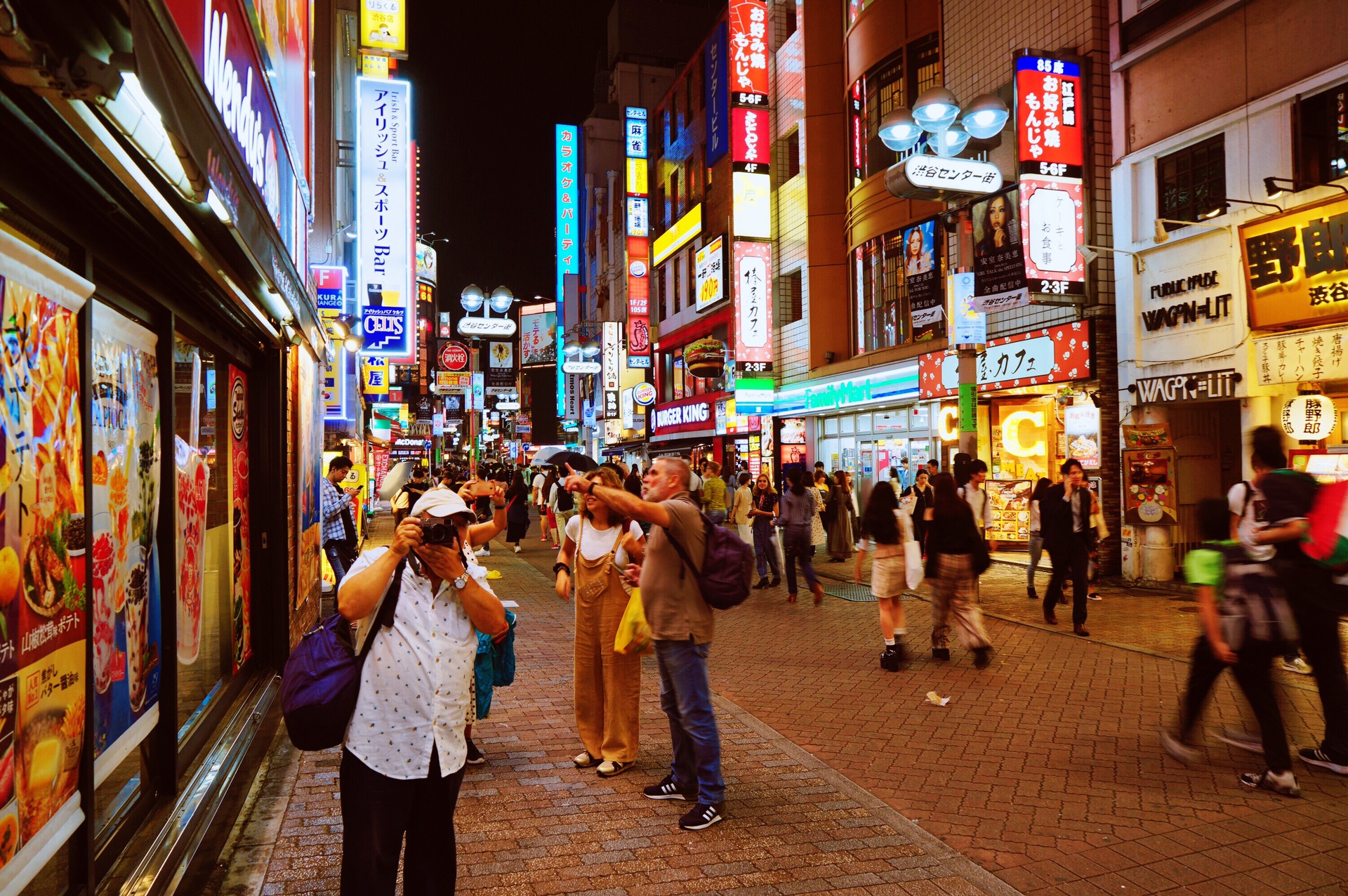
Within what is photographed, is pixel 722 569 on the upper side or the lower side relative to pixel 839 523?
upper

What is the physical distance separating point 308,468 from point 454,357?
31902mm

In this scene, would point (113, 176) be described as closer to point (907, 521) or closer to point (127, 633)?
point (127, 633)

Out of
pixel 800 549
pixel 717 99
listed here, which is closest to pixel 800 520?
pixel 800 549

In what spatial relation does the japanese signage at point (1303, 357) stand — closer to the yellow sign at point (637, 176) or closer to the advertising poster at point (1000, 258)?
the advertising poster at point (1000, 258)

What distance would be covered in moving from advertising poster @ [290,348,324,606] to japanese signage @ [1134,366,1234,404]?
1171 cm

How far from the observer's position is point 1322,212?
1049 centimetres

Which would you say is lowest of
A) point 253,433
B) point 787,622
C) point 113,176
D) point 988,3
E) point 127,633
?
point 787,622

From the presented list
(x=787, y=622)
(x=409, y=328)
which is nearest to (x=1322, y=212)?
(x=787, y=622)

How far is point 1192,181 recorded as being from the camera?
1297 cm

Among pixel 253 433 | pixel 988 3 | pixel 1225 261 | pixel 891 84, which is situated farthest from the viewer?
pixel 891 84

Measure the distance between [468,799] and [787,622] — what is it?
6446 millimetres

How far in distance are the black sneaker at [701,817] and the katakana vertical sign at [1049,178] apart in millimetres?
11224

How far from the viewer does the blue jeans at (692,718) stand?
477 cm

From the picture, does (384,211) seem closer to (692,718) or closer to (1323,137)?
(692,718)
